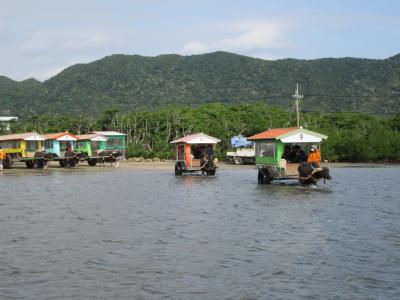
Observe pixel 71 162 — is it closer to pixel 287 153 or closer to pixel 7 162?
pixel 7 162

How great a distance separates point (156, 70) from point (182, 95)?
21715 millimetres

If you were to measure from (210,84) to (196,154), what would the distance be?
99.6m

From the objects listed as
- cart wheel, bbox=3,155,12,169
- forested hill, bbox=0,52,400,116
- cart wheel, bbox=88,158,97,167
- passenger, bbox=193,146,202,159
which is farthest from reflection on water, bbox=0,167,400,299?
forested hill, bbox=0,52,400,116

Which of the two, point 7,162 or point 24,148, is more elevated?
point 24,148

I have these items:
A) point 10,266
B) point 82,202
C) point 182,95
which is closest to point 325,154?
point 82,202

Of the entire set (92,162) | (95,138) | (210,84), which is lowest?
(92,162)

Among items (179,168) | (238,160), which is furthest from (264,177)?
(238,160)

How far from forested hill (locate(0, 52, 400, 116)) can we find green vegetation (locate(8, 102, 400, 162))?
101ft

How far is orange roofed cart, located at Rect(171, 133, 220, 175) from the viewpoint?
4034 cm

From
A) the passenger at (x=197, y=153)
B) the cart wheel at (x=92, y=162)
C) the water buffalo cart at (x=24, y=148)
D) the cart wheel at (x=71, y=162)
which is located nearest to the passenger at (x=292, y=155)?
the passenger at (x=197, y=153)

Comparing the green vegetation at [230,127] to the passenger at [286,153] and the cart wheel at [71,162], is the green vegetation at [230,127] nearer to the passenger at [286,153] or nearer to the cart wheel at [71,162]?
the cart wheel at [71,162]

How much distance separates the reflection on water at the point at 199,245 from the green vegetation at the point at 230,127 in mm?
34592

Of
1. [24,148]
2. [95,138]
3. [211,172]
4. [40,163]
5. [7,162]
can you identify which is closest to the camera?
[211,172]

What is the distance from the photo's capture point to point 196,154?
43469 mm
